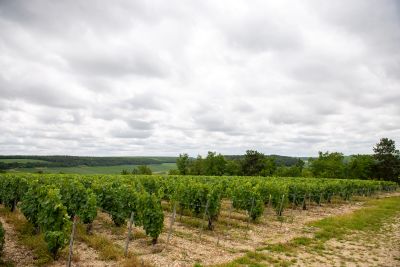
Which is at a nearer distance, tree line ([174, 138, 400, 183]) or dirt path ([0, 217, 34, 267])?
dirt path ([0, 217, 34, 267])

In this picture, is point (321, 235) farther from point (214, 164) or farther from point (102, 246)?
point (214, 164)

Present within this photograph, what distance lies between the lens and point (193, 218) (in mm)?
22078

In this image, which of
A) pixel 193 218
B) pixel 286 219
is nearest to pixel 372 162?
pixel 286 219

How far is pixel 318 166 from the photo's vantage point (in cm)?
9875

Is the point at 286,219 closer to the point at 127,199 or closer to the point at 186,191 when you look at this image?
the point at 186,191

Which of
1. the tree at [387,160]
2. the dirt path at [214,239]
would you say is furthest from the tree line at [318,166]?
the dirt path at [214,239]

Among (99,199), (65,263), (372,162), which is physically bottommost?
(65,263)

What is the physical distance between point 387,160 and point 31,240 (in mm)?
98537

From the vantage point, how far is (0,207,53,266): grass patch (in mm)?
12031

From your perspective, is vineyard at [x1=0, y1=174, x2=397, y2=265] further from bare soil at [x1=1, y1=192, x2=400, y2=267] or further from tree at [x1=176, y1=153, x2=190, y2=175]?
tree at [x1=176, y1=153, x2=190, y2=175]

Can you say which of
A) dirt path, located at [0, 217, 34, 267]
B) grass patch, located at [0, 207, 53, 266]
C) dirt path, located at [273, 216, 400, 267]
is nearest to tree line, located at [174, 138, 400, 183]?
dirt path, located at [273, 216, 400, 267]

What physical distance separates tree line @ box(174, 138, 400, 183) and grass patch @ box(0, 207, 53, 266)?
7560cm

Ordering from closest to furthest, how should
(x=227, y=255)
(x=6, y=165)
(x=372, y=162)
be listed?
(x=227, y=255)
(x=372, y=162)
(x=6, y=165)

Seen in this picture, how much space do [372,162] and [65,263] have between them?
325 ft
